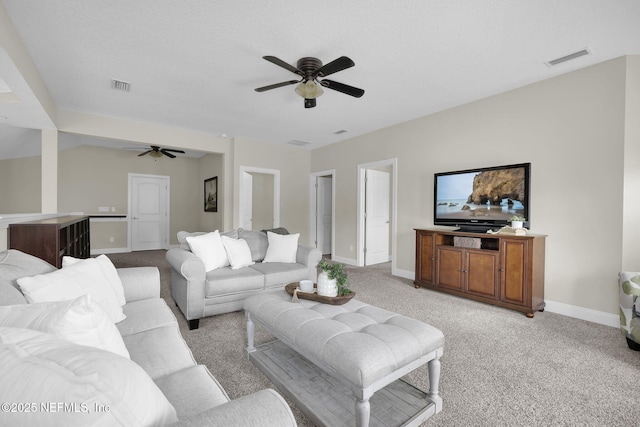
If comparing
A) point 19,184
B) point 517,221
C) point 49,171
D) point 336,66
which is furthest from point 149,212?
point 517,221

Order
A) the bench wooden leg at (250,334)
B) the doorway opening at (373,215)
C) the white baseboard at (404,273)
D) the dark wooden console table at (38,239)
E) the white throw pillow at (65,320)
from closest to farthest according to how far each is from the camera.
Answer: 1. the white throw pillow at (65,320)
2. the bench wooden leg at (250,334)
3. the dark wooden console table at (38,239)
4. the white baseboard at (404,273)
5. the doorway opening at (373,215)

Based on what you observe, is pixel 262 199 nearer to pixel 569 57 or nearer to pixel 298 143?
pixel 298 143

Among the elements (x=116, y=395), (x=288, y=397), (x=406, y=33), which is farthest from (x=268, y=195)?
(x=116, y=395)

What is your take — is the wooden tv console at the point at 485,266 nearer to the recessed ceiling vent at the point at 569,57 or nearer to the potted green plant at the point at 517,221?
the potted green plant at the point at 517,221

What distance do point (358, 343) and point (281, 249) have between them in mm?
2280

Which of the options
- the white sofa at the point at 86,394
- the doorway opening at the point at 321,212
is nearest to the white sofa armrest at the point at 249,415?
the white sofa at the point at 86,394

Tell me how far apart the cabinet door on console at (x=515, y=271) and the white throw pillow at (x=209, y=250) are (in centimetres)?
309

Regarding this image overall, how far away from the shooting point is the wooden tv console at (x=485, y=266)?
3043 mm

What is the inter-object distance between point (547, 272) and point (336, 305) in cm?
274

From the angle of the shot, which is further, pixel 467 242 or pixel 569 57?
pixel 467 242

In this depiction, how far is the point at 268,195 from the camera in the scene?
7.15 metres

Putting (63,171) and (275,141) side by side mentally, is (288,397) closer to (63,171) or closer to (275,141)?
(275,141)

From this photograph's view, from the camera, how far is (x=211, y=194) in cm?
722

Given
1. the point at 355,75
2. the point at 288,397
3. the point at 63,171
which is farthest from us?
the point at 63,171
